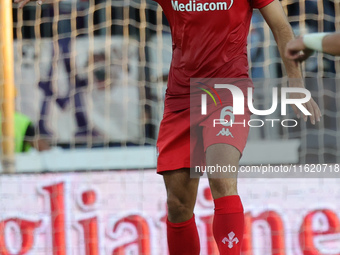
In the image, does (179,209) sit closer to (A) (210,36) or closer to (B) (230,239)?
(B) (230,239)

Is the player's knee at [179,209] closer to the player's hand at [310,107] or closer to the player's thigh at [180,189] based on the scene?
the player's thigh at [180,189]

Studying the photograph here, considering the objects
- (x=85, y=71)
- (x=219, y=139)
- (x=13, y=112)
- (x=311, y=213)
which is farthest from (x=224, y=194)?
(x=85, y=71)

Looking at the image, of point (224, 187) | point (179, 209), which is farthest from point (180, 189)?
point (224, 187)

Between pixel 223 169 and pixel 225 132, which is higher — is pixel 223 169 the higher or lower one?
the lower one

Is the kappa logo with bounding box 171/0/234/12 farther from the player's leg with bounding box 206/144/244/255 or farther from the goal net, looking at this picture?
the goal net

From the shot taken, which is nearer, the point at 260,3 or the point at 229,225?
the point at 229,225

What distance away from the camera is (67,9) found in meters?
5.28

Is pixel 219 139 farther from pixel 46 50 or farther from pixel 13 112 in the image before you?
pixel 46 50

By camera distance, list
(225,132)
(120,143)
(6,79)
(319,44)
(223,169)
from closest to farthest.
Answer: (319,44) → (223,169) → (225,132) → (6,79) → (120,143)

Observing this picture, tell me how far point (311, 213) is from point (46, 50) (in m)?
2.38

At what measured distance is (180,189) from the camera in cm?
339

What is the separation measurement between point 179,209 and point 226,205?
45cm

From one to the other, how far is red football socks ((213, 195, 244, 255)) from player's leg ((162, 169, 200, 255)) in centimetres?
37

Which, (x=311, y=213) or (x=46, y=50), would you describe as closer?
(x=311, y=213)
